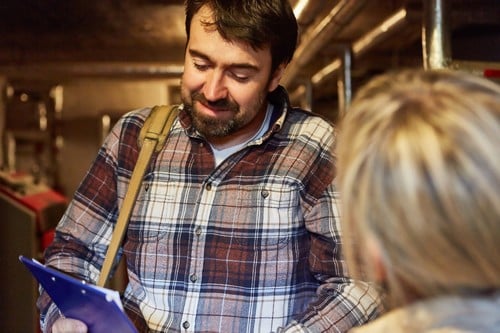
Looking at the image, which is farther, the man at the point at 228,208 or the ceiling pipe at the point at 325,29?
the ceiling pipe at the point at 325,29

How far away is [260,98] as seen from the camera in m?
1.43

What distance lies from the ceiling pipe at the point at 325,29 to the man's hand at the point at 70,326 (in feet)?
4.08

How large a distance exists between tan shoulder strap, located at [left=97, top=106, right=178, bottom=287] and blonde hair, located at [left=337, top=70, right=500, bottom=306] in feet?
2.11

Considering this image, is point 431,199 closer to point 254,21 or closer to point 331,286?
point 331,286

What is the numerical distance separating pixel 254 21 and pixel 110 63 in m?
3.41

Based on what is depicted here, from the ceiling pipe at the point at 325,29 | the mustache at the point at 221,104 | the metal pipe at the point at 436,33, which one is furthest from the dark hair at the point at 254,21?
the ceiling pipe at the point at 325,29

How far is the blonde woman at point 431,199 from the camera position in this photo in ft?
2.46

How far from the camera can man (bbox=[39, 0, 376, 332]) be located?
1.32 metres

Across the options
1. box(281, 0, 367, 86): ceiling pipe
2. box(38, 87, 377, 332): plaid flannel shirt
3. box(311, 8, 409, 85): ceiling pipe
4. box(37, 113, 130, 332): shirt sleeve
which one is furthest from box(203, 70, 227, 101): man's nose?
box(311, 8, 409, 85): ceiling pipe

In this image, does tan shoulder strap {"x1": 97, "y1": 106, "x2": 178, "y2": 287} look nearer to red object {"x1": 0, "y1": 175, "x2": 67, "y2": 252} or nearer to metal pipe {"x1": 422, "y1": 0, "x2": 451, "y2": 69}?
metal pipe {"x1": 422, "y1": 0, "x2": 451, "y2": 69}

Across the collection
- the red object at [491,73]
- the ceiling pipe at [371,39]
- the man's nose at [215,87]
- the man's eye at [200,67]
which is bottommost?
the man's nose at [215,87]

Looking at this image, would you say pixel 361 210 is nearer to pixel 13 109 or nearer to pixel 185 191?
pixel 185 191

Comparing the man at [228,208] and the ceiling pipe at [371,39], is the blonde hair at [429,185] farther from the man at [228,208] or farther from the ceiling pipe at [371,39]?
the ceiling pipe at [371,39]

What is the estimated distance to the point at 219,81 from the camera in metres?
1.39
